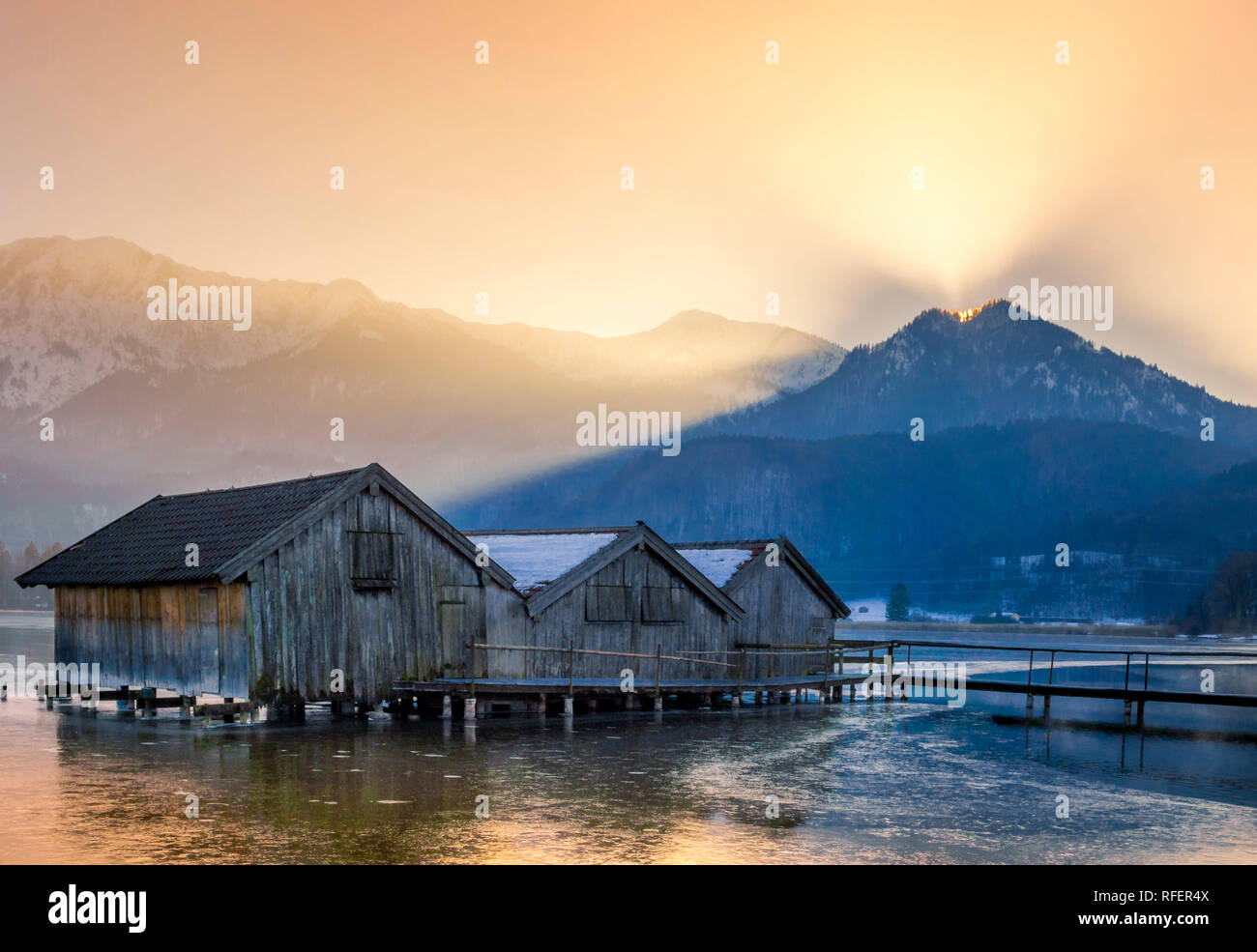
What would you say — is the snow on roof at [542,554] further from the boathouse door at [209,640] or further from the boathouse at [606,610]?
the boathouse door at [209,640]

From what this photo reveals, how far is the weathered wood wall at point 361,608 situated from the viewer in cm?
3388

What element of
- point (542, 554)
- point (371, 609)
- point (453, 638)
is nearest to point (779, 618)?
point (542, 554)

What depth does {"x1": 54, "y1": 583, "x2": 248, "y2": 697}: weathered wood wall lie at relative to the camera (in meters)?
33.7

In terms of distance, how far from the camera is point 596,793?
2223cm

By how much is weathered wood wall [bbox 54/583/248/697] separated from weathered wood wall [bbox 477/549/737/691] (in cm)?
837

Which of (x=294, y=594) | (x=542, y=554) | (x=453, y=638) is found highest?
(x=542, y=554)

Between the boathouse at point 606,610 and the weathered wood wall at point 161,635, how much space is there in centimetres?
844

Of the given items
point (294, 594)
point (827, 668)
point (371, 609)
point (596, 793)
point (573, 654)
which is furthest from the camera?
point (827, 668)

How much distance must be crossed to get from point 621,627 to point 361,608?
10.9 meters

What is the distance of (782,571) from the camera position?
5150 centimetres

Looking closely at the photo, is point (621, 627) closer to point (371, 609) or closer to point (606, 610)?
point (606, 610)

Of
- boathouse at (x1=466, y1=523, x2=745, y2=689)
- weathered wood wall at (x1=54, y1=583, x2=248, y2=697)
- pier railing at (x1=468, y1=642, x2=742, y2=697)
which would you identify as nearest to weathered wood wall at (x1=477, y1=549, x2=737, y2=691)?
boathouse at (x1=466, y1=523, x2=745, y2=689)

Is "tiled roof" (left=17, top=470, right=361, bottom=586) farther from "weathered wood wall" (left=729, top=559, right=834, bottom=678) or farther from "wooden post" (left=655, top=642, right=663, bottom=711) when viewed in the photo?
"weathered wood wall" (left=729, top=559, right=834, bottom=678)
